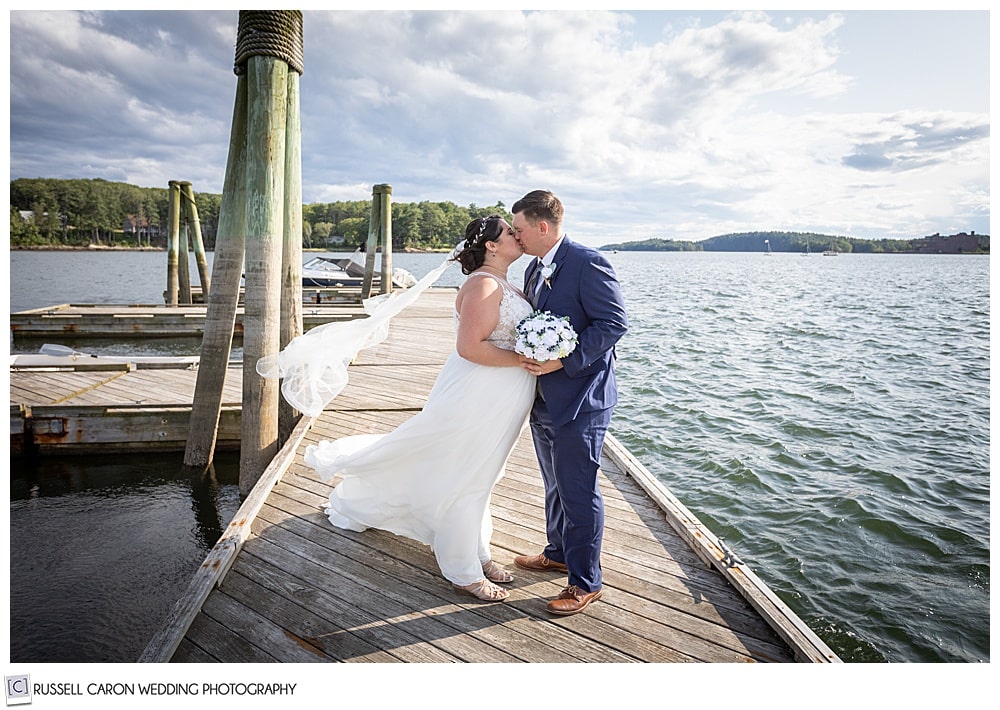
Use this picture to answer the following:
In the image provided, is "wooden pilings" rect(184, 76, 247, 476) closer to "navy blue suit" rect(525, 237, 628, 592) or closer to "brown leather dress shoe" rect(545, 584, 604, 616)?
"navy blue suit" rect(525, 237, 628, 592)

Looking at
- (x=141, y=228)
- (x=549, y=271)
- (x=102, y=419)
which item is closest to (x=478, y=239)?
(x=549, y=271)

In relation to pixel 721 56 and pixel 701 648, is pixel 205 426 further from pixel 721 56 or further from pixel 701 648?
pixel 721 56

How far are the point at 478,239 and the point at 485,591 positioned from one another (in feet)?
5.68

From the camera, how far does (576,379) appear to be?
3029 millimetres

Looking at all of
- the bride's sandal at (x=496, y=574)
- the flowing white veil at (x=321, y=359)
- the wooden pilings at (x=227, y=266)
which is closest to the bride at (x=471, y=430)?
the bride's sandal at (x=496, y=574)

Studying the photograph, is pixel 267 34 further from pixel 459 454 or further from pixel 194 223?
pixel 194 223

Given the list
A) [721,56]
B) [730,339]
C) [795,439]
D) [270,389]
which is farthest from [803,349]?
[270,389]

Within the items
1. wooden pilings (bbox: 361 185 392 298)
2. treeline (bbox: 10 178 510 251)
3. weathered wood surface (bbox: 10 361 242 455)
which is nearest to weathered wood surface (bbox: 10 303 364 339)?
treeline (bbox: 10 178 510 251)

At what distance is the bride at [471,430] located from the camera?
3.15m

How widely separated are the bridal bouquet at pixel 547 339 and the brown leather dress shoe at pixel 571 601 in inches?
44.9

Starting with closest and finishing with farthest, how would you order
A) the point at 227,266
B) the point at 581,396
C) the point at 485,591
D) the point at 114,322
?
the point at 581,396, the point at 485,591, the point at 227,266, the point at 114,322

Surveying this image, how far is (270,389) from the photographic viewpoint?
5.52 meters

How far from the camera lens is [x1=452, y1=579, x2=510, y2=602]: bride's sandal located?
10.2 ft
